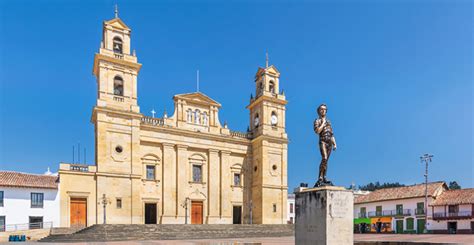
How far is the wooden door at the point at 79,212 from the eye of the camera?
28.6 m

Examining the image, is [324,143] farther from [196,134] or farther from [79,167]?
[196,134]

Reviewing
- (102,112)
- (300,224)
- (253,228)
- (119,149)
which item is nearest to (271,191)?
(253,228)

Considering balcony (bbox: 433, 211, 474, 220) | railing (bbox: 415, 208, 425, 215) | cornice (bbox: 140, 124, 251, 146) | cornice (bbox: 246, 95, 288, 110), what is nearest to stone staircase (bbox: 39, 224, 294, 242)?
cornice (bbox: 140, 124, 251, 146)

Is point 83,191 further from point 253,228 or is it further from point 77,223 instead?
point 253,228

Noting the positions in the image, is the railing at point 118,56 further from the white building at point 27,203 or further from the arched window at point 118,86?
the white building at point 27,203

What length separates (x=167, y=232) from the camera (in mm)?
26938

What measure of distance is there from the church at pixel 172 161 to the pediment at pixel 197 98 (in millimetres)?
96

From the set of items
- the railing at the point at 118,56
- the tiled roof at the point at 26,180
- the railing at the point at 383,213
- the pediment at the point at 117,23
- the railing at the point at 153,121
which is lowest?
the railing at the point at 383,213

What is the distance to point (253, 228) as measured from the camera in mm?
31344

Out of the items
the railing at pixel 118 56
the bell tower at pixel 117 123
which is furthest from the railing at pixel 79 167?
the railing at pixel 118 56

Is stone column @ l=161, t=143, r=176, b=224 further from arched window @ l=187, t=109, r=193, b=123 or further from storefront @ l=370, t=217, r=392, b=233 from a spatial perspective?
storefront @ l=370, t=217, r=392, b=233

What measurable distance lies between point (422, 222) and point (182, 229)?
28.8 metres

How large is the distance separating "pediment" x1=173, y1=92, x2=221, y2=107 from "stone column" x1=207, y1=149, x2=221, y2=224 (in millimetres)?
4684

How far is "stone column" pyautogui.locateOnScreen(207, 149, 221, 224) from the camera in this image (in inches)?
1380
